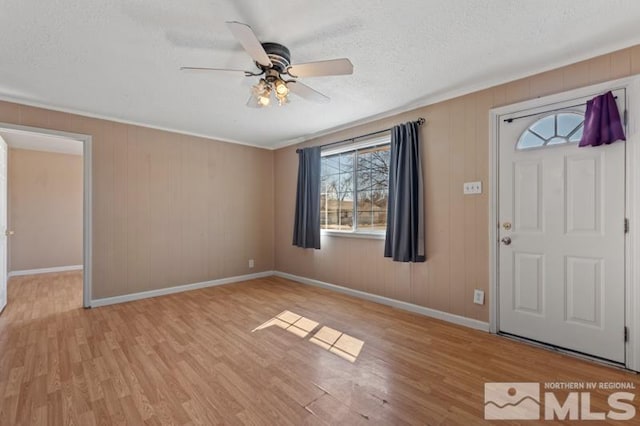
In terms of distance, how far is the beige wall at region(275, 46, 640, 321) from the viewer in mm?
2525

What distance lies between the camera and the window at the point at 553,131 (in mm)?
2389

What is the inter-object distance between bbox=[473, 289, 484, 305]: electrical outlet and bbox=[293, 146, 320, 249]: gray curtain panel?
227cm

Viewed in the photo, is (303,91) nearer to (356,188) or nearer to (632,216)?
(356,188)

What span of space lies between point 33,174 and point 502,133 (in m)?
7.74

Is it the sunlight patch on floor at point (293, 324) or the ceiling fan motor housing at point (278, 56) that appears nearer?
the ceiling fan motor housing at point (278, 56)

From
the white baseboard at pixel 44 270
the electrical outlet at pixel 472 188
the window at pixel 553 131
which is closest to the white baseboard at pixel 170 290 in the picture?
the white baseboard at pixel 44 270

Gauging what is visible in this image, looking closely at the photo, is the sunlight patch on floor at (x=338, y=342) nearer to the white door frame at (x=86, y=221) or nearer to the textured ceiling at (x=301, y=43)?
the textured ceiling at (x=301, y=43)

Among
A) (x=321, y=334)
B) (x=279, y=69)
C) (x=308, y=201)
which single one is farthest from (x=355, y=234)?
(x=279, y=69)

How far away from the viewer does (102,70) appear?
99.9 inches

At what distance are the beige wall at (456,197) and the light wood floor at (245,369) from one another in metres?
0.34
